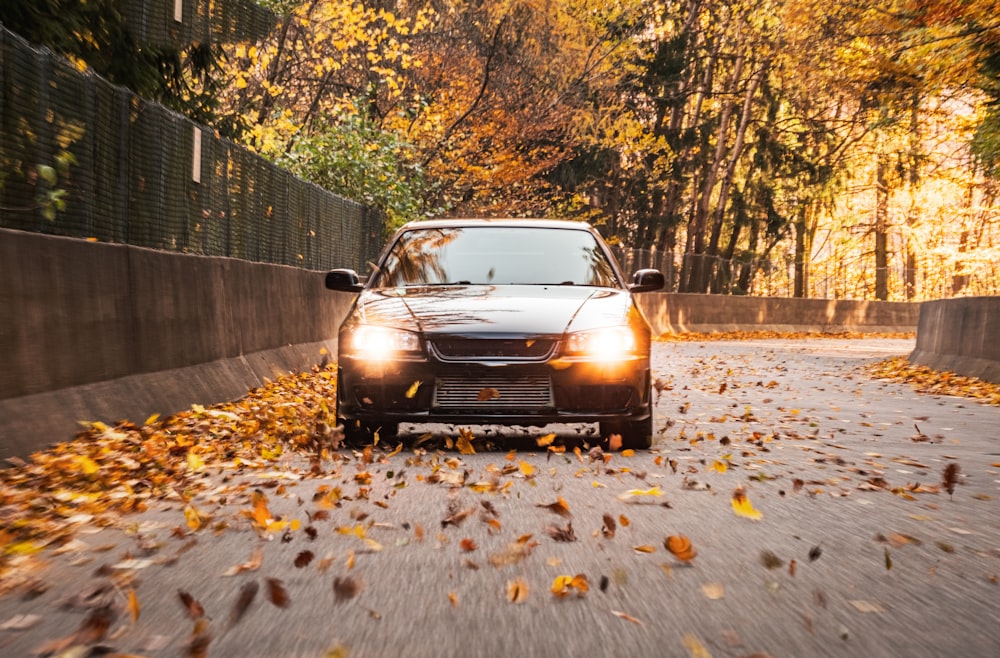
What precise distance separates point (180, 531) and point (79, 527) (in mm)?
487

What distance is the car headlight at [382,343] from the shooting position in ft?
28.4

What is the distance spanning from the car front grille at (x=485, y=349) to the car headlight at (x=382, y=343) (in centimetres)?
18

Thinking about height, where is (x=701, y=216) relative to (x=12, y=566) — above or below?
above

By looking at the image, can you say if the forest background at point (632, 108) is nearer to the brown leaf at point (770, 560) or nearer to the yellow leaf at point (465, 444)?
the yellow leaf at point (465, 444)

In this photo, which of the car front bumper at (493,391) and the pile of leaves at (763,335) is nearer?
the car front bumper at (493,391)

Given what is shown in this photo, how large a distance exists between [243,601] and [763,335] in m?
34.6

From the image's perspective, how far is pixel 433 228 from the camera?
10.4 m

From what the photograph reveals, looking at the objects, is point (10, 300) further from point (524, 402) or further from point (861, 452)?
point (861, 452)

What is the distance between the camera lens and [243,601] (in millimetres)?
4598

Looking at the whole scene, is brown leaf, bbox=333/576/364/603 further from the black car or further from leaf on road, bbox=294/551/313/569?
the black car

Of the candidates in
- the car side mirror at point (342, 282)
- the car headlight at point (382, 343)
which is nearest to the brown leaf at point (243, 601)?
the car headlight at point (382, 343)

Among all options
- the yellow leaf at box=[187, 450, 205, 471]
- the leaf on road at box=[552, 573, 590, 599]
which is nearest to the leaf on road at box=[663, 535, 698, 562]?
the leaf on road at box=[552, 573, 590, 599]

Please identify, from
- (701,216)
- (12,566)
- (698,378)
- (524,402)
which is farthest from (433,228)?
(701,216)

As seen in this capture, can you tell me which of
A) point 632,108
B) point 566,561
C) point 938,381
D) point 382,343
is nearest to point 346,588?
point 566,561
